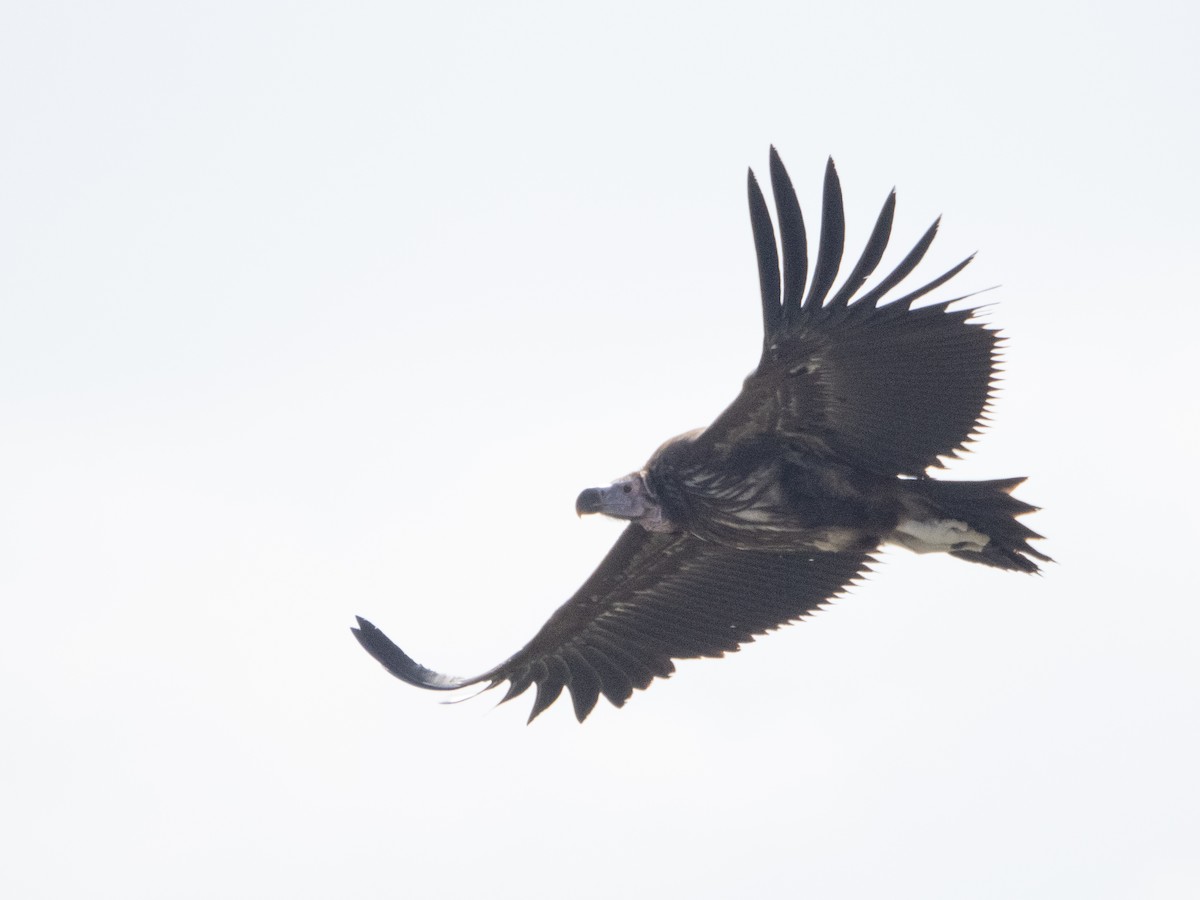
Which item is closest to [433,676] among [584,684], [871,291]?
[584,684]

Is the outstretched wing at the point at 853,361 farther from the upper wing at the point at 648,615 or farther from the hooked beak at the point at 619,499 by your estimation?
the upper wing at the point at 648,615

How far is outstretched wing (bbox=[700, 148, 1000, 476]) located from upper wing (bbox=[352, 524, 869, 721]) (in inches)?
57.8

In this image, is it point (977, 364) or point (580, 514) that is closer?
point (977, 364)

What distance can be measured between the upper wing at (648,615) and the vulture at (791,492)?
0.01m

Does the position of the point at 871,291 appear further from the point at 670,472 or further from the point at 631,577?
the point at 631,577

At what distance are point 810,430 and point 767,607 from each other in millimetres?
1919

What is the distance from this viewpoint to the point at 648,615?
13.5 m

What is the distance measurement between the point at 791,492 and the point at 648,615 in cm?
199

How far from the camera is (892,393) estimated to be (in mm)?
11383

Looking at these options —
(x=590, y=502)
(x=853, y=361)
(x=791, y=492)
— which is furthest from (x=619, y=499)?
(x=853, y=361)

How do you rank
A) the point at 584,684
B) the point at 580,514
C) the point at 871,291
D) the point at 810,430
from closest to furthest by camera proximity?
the point at 871,291 → the point at 810,430 → the point at 580,514 → the point at 584,684

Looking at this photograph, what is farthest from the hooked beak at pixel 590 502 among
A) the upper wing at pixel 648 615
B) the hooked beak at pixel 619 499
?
the upper wing at pixel 648 615

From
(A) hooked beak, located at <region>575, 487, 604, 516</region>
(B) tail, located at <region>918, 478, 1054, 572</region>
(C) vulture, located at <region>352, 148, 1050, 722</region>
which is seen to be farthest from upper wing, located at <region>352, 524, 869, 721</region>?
(B) tail, located at <region>918, 478, 1054, 572</region>

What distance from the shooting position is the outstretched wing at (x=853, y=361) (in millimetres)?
10672
